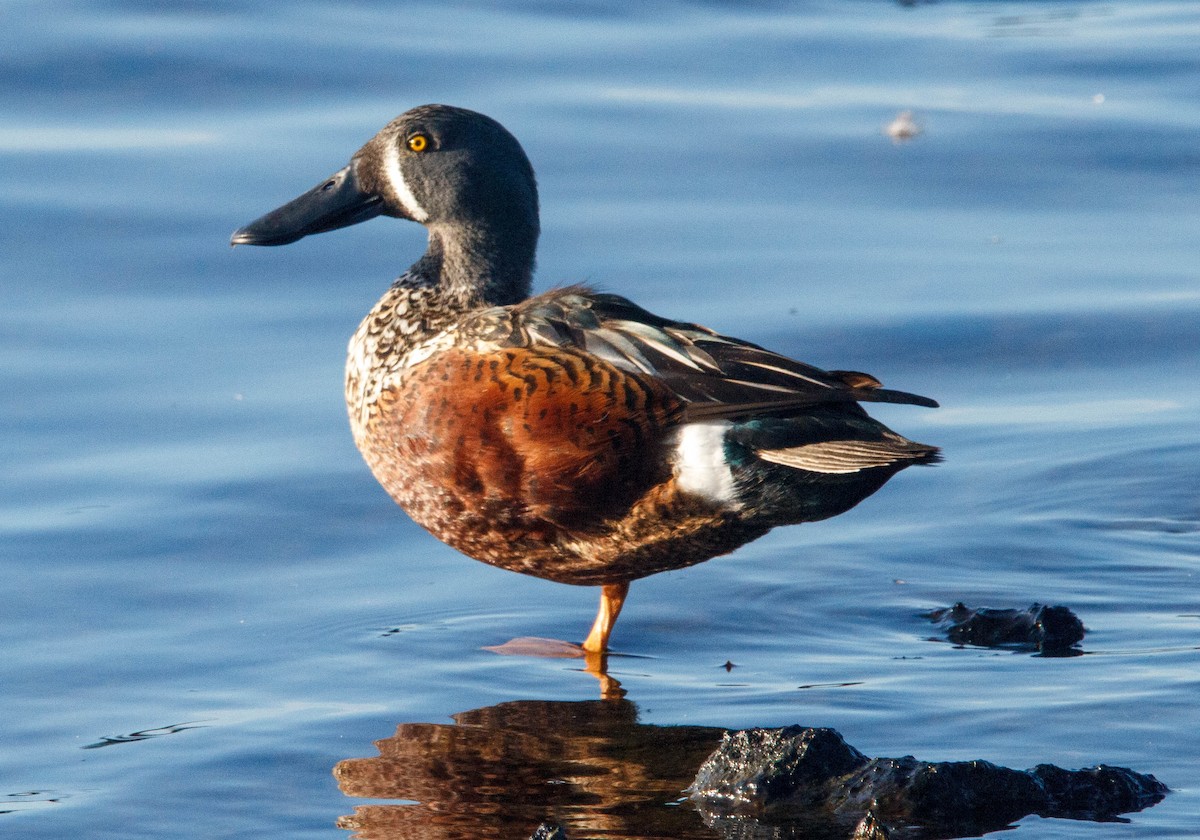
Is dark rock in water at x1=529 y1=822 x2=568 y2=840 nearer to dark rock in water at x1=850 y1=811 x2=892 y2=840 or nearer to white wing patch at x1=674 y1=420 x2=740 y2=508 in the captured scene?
dark rock in water at x1=850 y1=811 x2=892 y2=840

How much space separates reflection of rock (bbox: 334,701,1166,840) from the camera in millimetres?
4098

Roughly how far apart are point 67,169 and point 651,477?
5462mm

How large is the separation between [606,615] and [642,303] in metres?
2.86

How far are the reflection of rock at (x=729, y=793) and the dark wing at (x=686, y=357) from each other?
93 centimetres

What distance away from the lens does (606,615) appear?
5473mm

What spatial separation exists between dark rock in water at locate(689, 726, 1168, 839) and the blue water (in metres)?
0.09

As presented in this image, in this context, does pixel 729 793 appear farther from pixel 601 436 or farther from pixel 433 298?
pixel 433 298

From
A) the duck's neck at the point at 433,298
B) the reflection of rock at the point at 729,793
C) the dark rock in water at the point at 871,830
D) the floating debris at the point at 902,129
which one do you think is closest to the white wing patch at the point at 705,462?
the reflection of rock at the point at 729,793

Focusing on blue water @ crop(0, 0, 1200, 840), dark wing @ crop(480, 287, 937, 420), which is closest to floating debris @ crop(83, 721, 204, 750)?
blue water @ crop(0, 0, 1200, 840)

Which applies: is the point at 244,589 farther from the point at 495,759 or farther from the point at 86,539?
the point at 495,759

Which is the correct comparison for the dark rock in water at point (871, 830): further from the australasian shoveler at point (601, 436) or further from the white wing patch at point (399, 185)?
the white wing patch at point (399, 185)

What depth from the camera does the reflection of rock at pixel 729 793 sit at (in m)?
4.10

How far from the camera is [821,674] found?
513 cm

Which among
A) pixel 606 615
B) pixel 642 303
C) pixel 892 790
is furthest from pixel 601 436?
pixel 642 303
